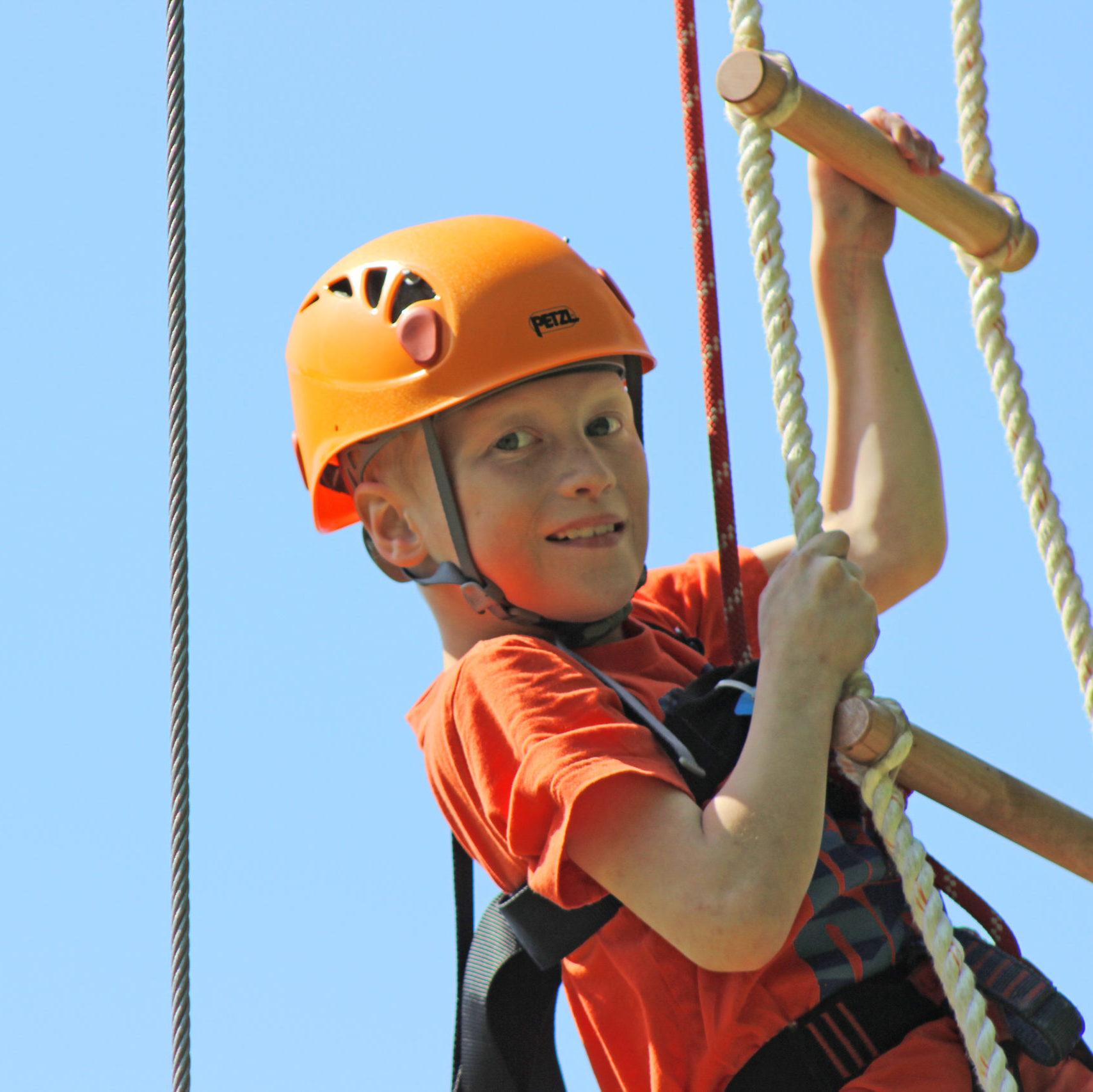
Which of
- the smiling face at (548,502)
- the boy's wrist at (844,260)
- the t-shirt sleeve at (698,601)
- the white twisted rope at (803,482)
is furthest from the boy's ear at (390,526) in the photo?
the boy's wrist at (844,260)

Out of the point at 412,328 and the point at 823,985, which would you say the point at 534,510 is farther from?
the point at 823,985

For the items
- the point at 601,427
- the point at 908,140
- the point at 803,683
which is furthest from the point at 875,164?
the point at 803,683

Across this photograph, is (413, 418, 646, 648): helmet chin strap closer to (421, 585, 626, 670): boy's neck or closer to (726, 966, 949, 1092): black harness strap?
(421, 585, 626, 670): boy's neck

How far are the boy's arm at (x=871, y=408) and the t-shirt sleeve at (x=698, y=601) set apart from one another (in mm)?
Answer: 283

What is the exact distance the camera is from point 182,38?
2.90 metres

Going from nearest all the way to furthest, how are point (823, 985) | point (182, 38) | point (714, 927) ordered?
1. point (714, 927)
2. point (823, 985)
3. point (182, 38)

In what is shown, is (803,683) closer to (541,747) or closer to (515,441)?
(541,747)

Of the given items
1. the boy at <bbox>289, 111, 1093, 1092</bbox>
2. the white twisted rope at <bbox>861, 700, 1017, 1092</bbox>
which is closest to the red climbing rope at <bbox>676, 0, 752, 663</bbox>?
the boy at <bbox>289, 111, 1093, 1092</bbox>

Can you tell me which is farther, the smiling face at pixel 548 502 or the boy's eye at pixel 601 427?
the boy's eye at pixel 601 427

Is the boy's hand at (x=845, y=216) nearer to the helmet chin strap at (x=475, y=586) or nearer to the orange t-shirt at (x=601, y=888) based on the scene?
the helmet chin strap at (x=475, y=586)

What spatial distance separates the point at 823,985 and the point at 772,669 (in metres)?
0.45

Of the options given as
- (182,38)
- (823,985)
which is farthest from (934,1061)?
(182,38)

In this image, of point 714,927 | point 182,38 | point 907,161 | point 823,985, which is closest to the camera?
point 714,927

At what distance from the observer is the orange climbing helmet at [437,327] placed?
2791 millimetres
